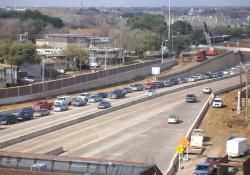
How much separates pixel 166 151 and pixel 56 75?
25817mm

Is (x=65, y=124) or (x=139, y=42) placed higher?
(x=139, y=42)

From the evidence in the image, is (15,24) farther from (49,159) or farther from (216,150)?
(49,159)

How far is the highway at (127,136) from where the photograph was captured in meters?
27.0

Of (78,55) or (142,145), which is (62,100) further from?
(78,55)

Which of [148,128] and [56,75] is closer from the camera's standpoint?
[148,128]

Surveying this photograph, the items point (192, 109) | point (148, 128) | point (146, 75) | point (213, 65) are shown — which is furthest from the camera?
point (213, 65)

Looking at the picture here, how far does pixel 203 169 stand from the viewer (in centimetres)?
2245

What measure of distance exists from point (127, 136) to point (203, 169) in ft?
30.9

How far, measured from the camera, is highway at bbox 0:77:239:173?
27.0 metres

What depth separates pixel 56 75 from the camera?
52125mm

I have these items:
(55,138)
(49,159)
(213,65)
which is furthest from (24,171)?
(213,65)

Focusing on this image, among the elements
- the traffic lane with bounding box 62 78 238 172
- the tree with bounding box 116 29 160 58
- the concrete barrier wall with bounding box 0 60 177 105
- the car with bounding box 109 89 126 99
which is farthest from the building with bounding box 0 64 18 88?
the tree with bounding box 116 29 160 58

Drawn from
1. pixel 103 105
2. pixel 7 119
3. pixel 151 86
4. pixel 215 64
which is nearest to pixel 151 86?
pixel 151 86

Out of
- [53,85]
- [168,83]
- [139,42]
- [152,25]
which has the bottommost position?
[168,83]
